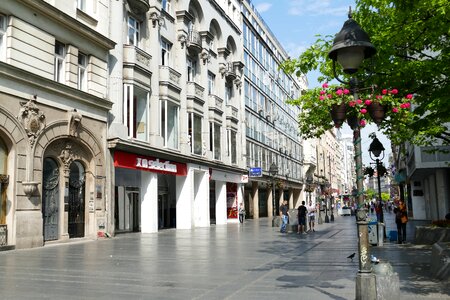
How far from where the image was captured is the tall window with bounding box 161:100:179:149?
28.9 meters

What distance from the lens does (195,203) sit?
1345 inches

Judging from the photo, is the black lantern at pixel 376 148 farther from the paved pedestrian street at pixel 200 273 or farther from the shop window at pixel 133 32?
the shop window at pixel 133 32

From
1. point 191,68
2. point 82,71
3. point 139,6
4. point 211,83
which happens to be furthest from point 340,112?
point 211,83

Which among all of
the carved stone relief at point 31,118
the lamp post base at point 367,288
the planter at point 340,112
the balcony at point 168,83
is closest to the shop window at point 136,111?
the balcony at point 168,83

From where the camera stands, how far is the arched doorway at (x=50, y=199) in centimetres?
1942

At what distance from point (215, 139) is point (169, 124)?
25.6 ft

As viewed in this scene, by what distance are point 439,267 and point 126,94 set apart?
19001 millimetres

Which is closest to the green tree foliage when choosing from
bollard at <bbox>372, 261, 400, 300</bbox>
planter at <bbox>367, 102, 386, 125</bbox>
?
planter at <bbox>367, 102, 386, 125</bbox>

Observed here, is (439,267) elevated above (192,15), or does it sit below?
below

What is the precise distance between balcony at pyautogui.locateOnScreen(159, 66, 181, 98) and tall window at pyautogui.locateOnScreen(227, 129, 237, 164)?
1035cm

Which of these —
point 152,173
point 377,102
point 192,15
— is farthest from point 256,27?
point 377,102

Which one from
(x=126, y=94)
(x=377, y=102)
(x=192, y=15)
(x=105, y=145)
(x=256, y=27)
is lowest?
(x=377, y=102)

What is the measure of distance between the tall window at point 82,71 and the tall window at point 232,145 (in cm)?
1922

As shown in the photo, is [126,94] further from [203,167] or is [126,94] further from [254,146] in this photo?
[254,146]
